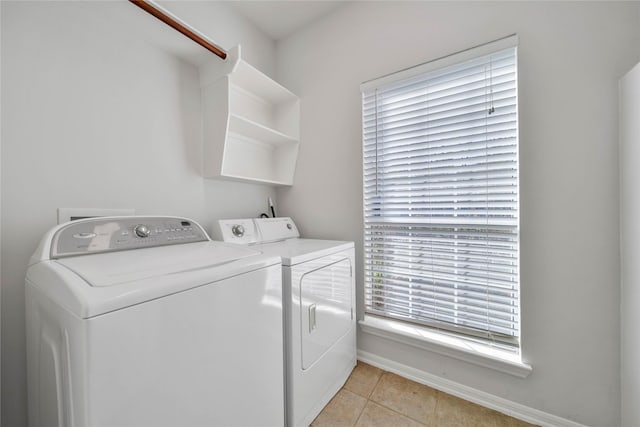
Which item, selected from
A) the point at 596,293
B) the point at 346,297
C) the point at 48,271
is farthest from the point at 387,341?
the point at 48,271

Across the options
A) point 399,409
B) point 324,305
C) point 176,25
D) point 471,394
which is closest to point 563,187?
point 471,394

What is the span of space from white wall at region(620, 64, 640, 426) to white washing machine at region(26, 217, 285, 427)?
1.47 m

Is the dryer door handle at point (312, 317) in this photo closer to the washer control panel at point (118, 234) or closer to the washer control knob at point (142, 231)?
the washer control panel at point (118, 234)

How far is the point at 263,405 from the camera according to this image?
39.4 inches

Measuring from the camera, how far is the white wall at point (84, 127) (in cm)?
99

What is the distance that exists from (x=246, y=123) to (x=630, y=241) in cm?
205

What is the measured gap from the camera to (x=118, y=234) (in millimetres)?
1056

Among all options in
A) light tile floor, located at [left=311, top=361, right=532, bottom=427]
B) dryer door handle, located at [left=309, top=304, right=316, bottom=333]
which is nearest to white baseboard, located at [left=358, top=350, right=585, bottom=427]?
light tile floor, located at [left=311, top=361, right=532, bottom=427]

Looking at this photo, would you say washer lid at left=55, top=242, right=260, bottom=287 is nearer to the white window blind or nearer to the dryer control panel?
the dryer control panel

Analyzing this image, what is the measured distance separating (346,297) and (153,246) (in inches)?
44.5

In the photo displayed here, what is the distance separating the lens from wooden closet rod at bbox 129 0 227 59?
117 cm

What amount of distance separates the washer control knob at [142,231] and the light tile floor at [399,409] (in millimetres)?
1306

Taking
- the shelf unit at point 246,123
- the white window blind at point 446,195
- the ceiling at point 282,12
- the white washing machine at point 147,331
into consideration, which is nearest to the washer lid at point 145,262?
the white washing machine at point 147,331

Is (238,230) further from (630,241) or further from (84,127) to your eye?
(630,241)
